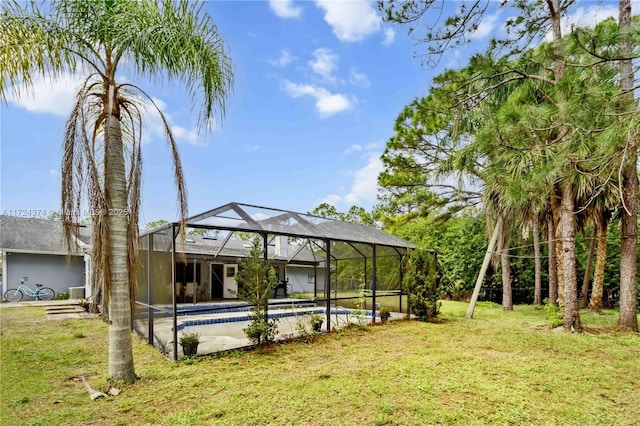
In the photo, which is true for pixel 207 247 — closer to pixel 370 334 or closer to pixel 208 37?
pixel 370 334

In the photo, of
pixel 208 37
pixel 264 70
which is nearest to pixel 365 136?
pixel 264 70

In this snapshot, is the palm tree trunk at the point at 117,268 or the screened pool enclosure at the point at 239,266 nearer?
the palm tree trunk at the point at 117,268

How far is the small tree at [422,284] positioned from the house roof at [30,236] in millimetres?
11706

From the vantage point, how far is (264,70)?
38.3 ft

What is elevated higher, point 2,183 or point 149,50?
point 149,50

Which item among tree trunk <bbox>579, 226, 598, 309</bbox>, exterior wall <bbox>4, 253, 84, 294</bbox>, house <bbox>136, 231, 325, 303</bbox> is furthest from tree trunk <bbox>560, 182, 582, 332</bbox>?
exterior wall <bbox>4, 253, 84, 294</bbox>

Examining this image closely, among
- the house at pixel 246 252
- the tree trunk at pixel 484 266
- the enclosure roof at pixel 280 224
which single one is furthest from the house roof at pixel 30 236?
the tree trunk at pixel 484 266

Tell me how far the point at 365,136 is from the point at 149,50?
45.9 ft

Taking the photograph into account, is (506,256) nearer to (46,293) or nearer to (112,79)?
(112,79)

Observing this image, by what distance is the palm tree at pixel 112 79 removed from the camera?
4.08 m

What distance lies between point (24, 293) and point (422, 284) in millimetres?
15176

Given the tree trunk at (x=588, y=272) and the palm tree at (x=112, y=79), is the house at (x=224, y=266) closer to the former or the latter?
the palm tree at (x=112, y=79)

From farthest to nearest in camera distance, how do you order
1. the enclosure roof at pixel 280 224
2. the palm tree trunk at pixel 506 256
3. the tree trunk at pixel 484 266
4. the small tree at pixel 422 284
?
the palm tree trunk at pixel 506 256
the tree trunk at pixel 484 266
the small tree at pixel 422 284
the enclosure roof at pixel 280 224

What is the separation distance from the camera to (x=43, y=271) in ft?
48.9
